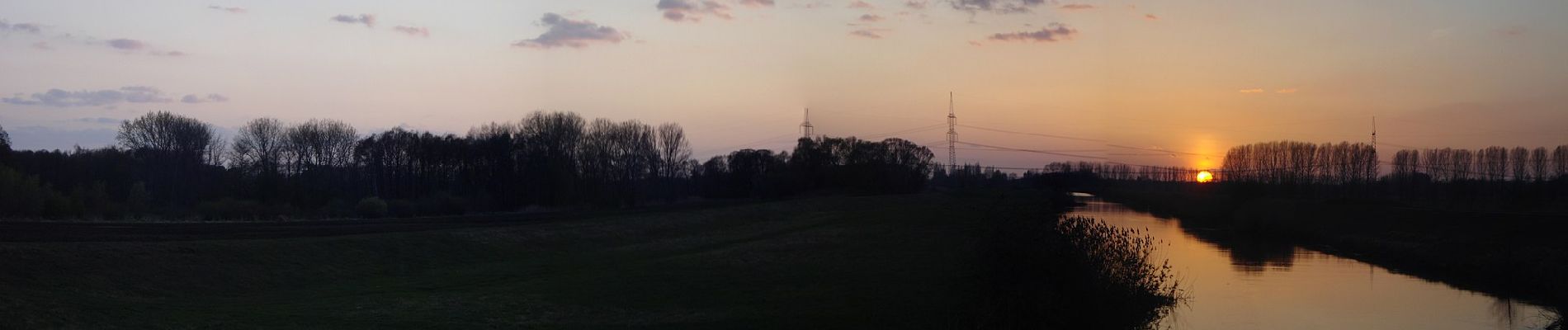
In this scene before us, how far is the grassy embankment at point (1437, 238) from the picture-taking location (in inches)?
1442

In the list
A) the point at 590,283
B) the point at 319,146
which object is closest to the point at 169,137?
the point at 319,146

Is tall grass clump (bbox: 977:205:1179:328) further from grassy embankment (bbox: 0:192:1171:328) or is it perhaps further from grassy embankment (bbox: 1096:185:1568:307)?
grassy embankment (bbox: 1096:185:1568:307)

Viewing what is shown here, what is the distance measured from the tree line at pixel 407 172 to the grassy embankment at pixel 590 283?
29775 mm

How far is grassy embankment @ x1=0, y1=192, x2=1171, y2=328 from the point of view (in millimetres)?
19656

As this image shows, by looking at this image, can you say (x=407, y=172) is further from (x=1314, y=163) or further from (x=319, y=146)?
(x=1314, y=163)

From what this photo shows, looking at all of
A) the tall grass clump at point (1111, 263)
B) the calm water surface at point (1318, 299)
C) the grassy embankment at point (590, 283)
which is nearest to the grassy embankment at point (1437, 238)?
the calm water surface at point (1318, 299)

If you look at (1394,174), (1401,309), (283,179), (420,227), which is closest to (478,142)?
(283,179)

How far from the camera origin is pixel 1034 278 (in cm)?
1891

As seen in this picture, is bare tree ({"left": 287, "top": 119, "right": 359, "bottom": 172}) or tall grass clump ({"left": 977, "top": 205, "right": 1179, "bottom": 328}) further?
bare tree ({"left": 287, "top": 119, "right": 359, "bottom": 172})

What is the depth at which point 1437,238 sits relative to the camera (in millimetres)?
48344

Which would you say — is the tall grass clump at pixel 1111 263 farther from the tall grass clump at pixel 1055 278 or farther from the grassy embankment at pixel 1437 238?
the grassy embankment at pixel 1437 238

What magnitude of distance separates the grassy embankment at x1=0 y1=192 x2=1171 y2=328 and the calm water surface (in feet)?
10.6

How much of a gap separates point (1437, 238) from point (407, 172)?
302ft

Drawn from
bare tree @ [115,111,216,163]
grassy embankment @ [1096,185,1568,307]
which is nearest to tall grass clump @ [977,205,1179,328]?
grassy embankment @ [1096,185,1568,307]
